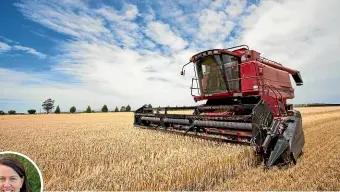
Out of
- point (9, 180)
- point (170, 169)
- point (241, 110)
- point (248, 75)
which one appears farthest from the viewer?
point (248, 75)

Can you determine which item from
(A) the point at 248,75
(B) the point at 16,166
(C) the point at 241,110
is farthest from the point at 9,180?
(A) the point at 248,75

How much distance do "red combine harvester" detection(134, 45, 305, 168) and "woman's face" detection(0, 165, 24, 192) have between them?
3328mm

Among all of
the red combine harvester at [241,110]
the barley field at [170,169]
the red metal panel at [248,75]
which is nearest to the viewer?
the barley field at [170,169]

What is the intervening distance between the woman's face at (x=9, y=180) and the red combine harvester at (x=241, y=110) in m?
3.33

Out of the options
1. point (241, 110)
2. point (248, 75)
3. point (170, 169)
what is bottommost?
point (170, 169)

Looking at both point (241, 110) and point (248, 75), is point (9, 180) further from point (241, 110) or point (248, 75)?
point (248, 75)

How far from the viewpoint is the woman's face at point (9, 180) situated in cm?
131

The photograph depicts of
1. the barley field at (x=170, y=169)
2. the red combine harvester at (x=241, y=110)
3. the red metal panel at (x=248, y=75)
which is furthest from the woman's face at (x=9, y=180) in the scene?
the red metal panel at (x=248, y=75)

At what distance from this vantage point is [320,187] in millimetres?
3289

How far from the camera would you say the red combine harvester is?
4.15 meters

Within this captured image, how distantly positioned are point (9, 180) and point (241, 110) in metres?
4.94

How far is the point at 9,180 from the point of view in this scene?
52.9 inches

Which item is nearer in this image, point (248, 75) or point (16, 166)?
point (16, 166)

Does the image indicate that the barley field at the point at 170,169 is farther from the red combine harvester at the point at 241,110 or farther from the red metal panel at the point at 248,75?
the red metal panel at the point at 248,75
